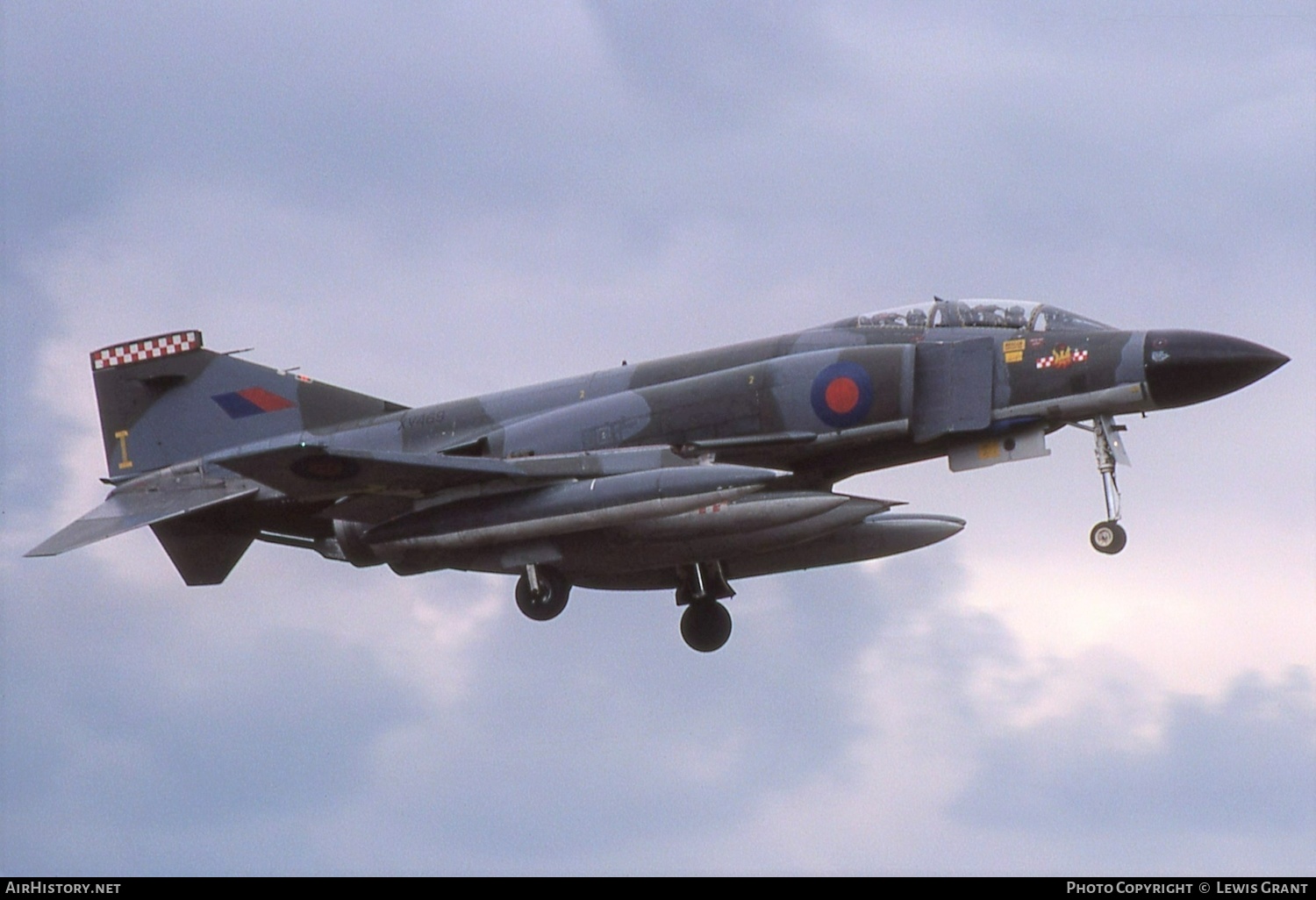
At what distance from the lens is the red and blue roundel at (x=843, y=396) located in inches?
797

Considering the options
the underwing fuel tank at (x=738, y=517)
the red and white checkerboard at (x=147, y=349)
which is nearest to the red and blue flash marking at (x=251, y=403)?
the red and white checkerboard at (x=147, y=349)

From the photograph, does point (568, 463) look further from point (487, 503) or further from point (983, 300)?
point (983, 300)

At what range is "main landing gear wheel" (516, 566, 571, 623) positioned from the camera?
21016 mm

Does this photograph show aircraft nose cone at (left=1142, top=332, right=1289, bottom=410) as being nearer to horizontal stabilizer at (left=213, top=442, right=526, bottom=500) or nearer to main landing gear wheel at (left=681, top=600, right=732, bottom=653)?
main landing gear wheel at (left=681, top=600, right=732, bottom=653)

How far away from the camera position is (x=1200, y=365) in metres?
19.3

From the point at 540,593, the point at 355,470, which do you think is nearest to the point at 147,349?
the point at 355,470

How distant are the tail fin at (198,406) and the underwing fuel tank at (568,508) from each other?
274cm

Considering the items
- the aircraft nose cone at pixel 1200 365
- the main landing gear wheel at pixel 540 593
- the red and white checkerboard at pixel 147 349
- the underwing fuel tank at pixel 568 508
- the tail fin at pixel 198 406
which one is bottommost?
the main landing gear wheel at pixel 540 593

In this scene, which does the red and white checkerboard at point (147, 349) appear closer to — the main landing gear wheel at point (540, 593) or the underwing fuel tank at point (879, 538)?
the main landing gear wheel at point (540, 593)

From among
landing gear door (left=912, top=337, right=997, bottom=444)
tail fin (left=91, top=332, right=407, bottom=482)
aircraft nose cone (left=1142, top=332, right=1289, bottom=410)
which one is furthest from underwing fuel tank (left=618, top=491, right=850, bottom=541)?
tail fin (left=91, top=332, right=407, bottom=482)

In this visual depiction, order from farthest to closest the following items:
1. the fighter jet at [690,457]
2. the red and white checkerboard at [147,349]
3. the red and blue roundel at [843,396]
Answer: the red and white checkerboard at [147,349], the red and blue roundel at [843,396], the fighter jet at [690,457]

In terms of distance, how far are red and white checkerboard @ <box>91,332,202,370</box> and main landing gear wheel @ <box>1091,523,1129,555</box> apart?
11939 mm

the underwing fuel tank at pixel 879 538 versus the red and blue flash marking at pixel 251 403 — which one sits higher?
the red and blue flash marking at pixel 251 403

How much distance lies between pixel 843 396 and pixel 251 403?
26.9 feet
